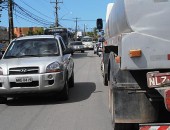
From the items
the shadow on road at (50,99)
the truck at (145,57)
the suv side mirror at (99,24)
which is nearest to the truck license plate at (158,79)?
the truck at (145,57)

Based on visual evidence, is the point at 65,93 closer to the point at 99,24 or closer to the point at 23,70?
the point at 23,70

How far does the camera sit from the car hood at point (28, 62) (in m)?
10.1

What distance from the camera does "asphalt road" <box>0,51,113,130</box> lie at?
7843mm

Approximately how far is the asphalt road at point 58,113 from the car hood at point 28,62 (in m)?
1.03

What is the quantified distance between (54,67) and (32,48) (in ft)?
5.06

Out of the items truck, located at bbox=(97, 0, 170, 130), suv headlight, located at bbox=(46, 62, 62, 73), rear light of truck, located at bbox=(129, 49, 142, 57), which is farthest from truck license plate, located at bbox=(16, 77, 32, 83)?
rear light of truck, located at bbox=(129, 49, 142, 57)

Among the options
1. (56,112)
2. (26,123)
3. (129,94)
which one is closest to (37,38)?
(56,112)

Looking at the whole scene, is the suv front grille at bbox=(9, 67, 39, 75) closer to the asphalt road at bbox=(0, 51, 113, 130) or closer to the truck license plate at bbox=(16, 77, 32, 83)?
the truck license plate at bbox=(16, 77, 32, 83)

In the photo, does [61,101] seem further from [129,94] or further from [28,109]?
[129,94]

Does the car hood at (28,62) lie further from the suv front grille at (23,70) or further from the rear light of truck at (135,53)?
the rear light of truck at (135,53)

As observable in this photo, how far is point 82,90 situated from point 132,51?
25.7 ft

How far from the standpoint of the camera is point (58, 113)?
9.11m

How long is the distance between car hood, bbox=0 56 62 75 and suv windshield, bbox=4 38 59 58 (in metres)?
0.45

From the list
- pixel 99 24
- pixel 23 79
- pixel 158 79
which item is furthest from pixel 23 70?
pixel 99 24
